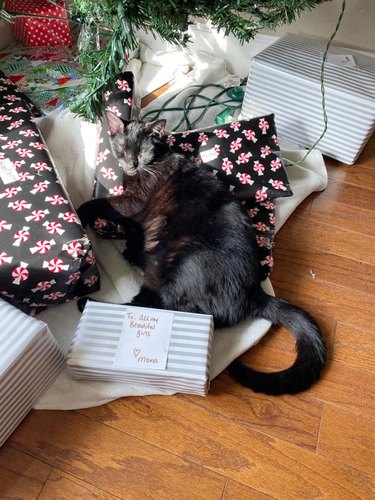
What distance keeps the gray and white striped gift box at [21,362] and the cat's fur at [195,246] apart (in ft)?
1.03

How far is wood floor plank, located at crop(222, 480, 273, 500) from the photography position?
0.90 metres

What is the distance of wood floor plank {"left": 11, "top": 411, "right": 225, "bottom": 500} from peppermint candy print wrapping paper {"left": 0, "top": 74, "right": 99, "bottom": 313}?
0.34 metres

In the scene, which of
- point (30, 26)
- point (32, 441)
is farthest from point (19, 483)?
point (30, 26)

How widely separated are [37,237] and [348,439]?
1.00m

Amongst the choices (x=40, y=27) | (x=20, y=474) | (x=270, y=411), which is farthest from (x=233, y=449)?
(x=40, y=27)

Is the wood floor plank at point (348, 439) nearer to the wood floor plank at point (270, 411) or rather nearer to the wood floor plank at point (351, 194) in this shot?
the wood floor plank at point (270, 411)

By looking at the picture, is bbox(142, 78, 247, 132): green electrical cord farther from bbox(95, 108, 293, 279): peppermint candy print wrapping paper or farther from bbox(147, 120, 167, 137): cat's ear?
bbox(147, 120, 167, 137): cat's ear

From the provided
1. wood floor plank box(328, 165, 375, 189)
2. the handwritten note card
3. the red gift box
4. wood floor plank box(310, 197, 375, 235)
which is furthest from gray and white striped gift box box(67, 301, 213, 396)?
the red gift box

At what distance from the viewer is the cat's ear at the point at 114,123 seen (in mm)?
1204

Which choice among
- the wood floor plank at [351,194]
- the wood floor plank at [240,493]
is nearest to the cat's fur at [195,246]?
the wood floor plank at [240,493]

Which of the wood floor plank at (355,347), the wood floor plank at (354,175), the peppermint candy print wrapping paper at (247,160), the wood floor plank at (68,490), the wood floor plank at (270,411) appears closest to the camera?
the wood floor plank at (68,490)

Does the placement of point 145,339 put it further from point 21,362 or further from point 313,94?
point 313,94

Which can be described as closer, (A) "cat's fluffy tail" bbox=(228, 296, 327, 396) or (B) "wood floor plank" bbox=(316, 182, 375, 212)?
(A) "cat's fluffy tail" bbox=(228, 296, 327, 396)

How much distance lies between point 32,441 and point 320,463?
744mm
